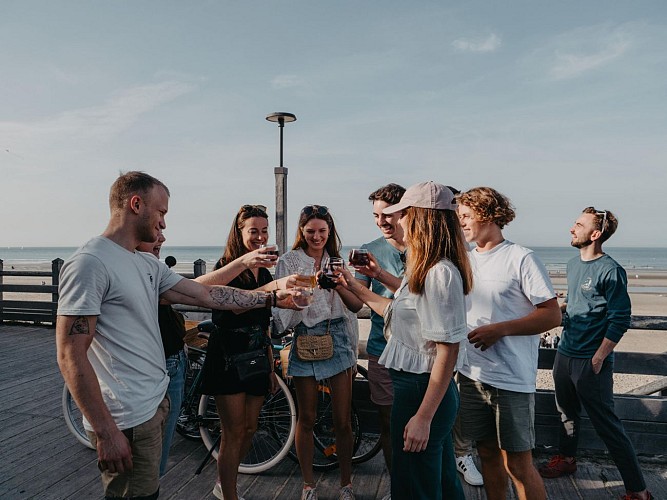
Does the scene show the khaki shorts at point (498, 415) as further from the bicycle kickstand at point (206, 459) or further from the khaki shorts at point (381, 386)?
the bicycle kickstand at point (206, 459)

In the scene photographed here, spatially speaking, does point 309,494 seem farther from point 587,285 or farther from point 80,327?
point 587,285

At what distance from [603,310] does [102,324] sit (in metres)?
3.02

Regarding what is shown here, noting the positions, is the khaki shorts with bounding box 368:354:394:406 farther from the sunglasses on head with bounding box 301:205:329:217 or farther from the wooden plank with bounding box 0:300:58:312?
the wooden plank with bounding box 0:300:58:312

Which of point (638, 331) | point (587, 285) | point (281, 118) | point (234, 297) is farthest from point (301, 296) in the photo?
point (638, 331)

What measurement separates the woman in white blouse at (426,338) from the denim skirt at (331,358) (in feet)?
3.15

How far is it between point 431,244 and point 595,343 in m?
1.84

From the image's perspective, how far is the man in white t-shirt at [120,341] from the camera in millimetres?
1788

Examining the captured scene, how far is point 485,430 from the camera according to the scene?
264 cm

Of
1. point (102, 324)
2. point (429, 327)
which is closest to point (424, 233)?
point (429, 327)

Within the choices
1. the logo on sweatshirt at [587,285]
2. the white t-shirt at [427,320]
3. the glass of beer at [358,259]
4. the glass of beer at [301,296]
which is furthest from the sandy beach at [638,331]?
the white t-shirt at [427,320]

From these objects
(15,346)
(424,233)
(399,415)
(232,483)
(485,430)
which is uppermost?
(424,233)

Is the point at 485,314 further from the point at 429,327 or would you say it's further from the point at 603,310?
Answer: the point at 603,310

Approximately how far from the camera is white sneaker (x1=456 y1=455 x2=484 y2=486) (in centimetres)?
351

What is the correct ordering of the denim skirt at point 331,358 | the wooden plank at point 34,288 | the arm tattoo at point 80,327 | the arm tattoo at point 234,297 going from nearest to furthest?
the arm tattoo at point 80,327
the arm tattoo at point 234,297
the denim skirt at point 331,358
the wooden plank at point 34,288
